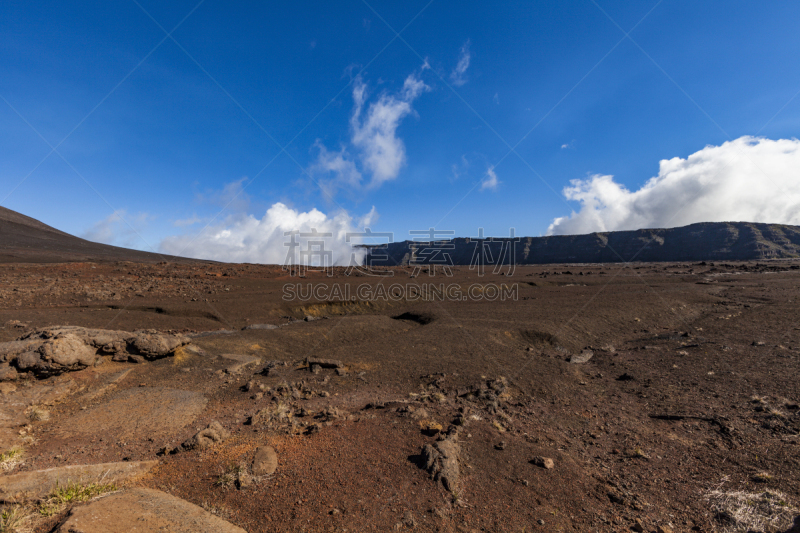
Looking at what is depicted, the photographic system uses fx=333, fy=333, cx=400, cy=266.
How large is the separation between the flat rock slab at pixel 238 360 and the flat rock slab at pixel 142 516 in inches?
201

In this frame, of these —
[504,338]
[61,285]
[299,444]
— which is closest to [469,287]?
[504,338]

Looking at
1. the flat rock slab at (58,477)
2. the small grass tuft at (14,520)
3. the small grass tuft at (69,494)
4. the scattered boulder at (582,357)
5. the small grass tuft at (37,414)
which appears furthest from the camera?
the scattered boulder at (582,357)

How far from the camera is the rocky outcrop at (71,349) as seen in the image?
667 centimetres

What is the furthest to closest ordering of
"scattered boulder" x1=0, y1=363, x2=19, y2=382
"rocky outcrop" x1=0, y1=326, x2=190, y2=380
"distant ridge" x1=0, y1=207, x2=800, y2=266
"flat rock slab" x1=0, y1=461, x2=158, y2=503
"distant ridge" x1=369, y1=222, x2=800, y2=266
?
"distant ridge" x1=369, y1=222, x2=800, y2=266 < "distant ridge" x1=0, y1=207, x2=800, y2=266 < "rocky outcrop" x1=0, y1=326, x2=190, y2=380 < "scattered boulder" x1=0, y1=363, x2=19, y2=382 < "flat rock slab" x1=0, y1=461, x2=158, y2=503

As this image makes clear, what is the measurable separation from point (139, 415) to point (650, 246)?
114 meters

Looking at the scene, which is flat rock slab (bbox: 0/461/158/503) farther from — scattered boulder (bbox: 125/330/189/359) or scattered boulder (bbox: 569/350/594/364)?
scattered boulder (bbox: 569/350/594/364)

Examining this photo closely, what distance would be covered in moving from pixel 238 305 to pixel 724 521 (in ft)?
61.6

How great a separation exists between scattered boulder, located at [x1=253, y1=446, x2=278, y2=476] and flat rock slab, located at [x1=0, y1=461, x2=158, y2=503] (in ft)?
4.17

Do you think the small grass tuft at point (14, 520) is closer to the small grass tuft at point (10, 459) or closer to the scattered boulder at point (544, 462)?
the small grass tuft at point (10, 459)

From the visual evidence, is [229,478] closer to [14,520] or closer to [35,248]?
[14,520]

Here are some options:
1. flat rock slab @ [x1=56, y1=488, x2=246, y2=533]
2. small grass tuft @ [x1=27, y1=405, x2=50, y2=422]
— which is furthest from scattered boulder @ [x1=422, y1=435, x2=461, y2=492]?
small grass tuft @ [x1=27, y1=405, x2=50, y2=422]

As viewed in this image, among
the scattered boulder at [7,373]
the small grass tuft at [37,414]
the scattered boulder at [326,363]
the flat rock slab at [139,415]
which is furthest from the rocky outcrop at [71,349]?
the scattered boulder at [326,363]

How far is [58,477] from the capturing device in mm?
3574

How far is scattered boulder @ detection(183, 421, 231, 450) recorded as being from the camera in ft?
15.0
